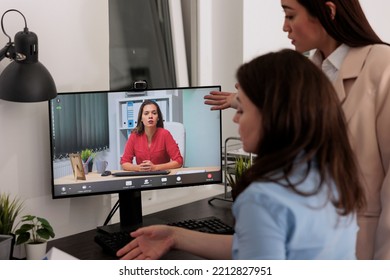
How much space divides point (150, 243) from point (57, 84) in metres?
0.81

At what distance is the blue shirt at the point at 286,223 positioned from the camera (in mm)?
922

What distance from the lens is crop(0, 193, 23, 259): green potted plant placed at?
1493mm

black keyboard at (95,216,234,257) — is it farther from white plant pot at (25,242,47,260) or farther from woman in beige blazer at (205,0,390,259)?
woman in beige blazer at (205,0,390,259)

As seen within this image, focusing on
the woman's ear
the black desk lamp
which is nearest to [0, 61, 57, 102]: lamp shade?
the black desk lamp

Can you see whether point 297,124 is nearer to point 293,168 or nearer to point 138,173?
point 293,168

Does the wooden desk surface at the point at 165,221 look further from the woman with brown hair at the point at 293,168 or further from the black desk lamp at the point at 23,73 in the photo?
the woman with brown hair at the point at 293,168

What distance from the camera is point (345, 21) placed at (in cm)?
143

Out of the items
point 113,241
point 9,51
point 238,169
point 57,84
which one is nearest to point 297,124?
point 113,241

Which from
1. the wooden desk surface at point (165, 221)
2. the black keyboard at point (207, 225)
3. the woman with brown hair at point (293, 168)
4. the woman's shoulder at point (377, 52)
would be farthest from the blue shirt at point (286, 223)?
the black keyboard at point (207, 225)

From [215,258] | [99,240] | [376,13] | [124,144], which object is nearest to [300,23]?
[215,258]

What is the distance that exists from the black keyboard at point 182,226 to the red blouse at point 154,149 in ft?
0.78

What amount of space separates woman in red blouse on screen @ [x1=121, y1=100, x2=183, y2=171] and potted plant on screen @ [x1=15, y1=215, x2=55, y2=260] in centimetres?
34

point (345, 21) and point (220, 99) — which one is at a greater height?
point (345, 21)

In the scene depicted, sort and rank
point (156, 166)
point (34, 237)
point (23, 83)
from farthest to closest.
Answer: point (156, 166), point (34, 237), point (23, 83)
